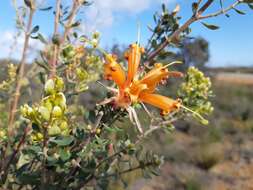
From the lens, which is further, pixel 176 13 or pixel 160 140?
pixel 160 140

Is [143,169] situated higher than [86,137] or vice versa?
[86,137]

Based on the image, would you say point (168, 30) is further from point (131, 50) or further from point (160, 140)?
point (160, 140)

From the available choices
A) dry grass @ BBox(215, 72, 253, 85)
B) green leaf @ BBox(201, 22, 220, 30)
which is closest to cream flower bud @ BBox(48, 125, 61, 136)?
Result: green leaf @ BBox(201, 22, 220, 30)

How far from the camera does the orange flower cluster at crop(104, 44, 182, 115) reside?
97 cm

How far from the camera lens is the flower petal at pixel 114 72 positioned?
3.23 ft

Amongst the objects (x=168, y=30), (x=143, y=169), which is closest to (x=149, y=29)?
(x=168, y=30)

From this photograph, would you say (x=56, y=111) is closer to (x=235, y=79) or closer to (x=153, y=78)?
(x=153, y=78)

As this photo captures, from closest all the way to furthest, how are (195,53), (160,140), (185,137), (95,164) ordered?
(95,164)
(160,140)
(185,137)
(195,53)

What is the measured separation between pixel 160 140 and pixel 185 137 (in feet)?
5.70

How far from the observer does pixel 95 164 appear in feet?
4.12

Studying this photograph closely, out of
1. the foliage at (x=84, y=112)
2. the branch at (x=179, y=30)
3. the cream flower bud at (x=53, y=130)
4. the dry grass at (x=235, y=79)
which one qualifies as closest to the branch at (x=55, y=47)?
the foliage at (x=84, y=112)

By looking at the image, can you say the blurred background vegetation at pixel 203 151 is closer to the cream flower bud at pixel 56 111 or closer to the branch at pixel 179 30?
the branch at pixel 179 30

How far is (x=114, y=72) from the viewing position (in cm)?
99

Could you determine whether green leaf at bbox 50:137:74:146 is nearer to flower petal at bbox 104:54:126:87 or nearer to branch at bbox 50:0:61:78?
flower petal at bbox 104:54:126:87
